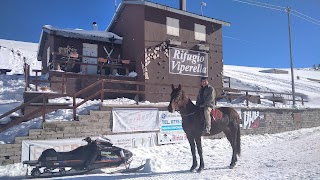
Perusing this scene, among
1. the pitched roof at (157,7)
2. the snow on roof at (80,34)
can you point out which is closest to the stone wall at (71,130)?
the pitched roof at (157,7)

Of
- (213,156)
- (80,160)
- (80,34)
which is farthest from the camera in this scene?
(80,34)

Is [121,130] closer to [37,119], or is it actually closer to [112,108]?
[112,108]

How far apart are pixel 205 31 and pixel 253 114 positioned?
7321 millimetres

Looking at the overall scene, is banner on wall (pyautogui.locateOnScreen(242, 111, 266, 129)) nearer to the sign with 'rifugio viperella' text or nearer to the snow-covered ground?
the snow-covered ground

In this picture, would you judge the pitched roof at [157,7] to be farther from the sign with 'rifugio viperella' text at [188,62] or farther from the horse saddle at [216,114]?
the horse saddle at [216,114]

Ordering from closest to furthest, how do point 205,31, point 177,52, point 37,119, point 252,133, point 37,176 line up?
→ 1. point 37,176
2. point 37,119
3. point 252,133
4. point 177,52
5. point 205,31

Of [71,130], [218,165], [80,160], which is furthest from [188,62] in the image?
[80,160]

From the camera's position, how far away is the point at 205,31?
22.5 metres

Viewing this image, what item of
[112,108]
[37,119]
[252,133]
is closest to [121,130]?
[112,108]

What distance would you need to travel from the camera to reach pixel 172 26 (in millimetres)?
20875

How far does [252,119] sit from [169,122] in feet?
22.6

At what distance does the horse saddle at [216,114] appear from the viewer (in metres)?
8.71

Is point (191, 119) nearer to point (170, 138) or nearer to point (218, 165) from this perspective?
point (218, 165)

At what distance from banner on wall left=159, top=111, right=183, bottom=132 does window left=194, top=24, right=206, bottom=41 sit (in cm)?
900
